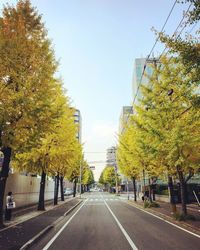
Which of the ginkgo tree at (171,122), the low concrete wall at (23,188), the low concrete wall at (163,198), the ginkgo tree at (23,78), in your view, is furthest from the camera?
the low concrete wall at (163,198)

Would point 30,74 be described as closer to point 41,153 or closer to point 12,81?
point 12,81

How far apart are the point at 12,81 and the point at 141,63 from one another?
66259mm

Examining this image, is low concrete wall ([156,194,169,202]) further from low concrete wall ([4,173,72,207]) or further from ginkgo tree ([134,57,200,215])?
ginkgo tree ([134,57,200,215])

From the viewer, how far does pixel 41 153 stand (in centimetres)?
1936

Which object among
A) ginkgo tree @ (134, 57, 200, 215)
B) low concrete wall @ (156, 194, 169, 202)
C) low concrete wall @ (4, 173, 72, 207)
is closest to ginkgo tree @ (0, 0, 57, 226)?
ginkgo tree @ (134, 57, 200, 215)

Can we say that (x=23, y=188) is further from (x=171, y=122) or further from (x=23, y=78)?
(x=171, y=122)

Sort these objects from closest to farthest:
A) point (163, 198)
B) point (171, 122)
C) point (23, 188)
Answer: point (171, 122), point (23, 188), point (163, 198)

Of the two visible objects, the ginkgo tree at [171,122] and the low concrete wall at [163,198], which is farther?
the low concrete wall at [163,198]

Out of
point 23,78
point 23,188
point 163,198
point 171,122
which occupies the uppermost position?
point 23,78

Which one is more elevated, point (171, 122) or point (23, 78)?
point (23, 78)

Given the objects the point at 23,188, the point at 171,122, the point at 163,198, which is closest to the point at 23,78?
the point at 171,122

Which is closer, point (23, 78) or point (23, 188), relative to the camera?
point (23, 78)

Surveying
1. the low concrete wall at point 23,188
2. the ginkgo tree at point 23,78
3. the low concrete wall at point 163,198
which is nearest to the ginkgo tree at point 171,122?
the ginkgo tree at point 23,78

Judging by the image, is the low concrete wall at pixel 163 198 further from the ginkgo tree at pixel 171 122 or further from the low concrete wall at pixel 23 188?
the ginkgo tree at pixel 171 122
